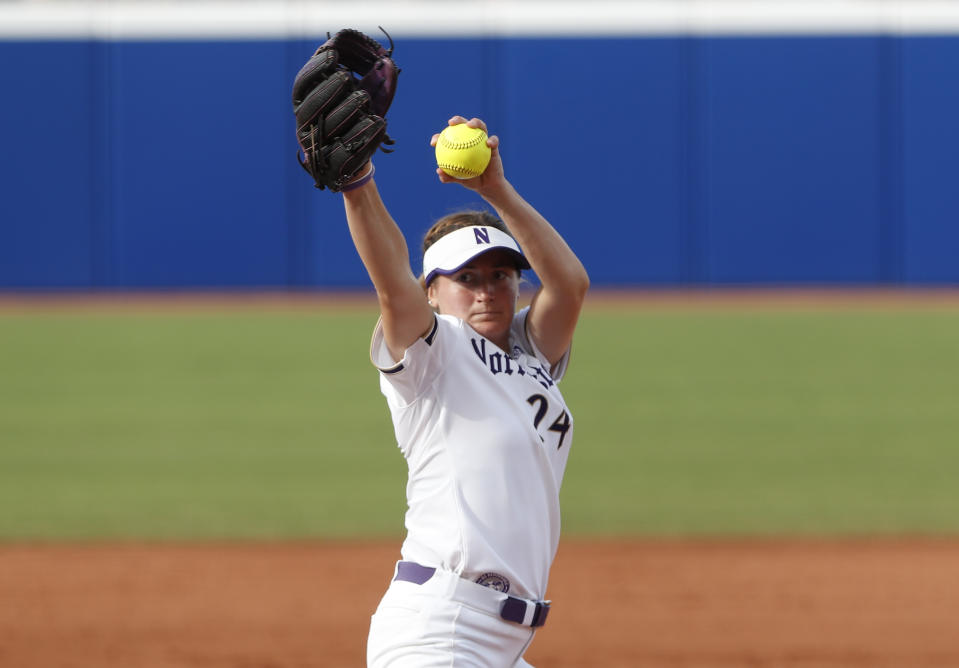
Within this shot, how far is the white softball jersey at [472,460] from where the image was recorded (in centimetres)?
261

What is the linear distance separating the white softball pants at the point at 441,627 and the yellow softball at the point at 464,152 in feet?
2.96

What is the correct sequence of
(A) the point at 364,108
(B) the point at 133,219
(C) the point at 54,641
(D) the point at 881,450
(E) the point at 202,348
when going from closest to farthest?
1. (A) the point at 364,108
2. (C) the point at 54,641
3. (D) the point at 881,450
4. (E) the point at 202,348
5. (B) the point at 133,219

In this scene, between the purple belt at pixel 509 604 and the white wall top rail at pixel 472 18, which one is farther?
the white wall top rail at pixel 472 18

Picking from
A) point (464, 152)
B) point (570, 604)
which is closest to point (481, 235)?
point (464, 152)

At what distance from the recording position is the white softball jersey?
2.61 m

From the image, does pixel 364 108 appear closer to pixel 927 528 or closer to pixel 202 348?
pixel 927 528

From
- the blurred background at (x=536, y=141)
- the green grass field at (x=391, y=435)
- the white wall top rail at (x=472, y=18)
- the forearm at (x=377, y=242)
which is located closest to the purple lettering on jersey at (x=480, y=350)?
the forearm at (x=377, y=242)

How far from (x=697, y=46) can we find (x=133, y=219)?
34.3ft

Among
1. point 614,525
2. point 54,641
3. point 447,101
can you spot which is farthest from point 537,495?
point 447,101

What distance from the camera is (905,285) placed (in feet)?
70.4

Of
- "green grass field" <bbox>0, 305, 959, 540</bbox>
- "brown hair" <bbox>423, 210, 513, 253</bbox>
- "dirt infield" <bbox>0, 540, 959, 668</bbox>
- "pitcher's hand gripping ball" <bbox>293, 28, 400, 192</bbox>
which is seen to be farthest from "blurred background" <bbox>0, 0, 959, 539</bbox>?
"pitcher's hand gripping ball" <bbox>293, 28, 400, 192</bbox>

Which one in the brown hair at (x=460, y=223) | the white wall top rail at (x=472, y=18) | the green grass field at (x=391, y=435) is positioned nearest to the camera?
the brown hair at (x=460, y=223)

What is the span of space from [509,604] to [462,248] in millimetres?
800

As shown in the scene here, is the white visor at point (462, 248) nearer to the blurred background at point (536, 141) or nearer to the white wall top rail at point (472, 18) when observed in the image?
the blurred background at point (536, 141)
